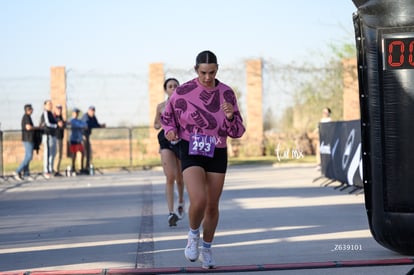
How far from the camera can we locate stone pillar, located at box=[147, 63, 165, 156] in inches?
1287

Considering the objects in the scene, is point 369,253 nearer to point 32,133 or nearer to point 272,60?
point 32,133

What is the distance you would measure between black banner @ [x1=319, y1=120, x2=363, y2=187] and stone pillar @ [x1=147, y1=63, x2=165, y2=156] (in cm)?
1295

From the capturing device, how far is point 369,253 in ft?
31.1

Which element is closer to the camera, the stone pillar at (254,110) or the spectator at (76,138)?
the spectator at (76,138)

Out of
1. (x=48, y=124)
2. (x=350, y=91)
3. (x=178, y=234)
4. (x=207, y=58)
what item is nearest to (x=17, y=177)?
(x=48, y=124)

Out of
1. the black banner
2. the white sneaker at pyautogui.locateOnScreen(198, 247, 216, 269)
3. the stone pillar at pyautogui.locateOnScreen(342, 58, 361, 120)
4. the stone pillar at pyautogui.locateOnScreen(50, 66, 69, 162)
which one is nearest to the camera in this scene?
the white sneaker at pyautogui.locateOnScreen(198, 247, 216, 269)

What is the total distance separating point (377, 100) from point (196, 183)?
1.74m

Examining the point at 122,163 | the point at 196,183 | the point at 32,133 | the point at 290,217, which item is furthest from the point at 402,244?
the point at 122,163

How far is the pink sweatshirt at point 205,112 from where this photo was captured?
8773mm

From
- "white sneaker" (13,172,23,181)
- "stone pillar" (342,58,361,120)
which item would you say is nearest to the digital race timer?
"white sneaker" (13,172,23,181)

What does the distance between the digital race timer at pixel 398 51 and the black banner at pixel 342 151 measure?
748 cm

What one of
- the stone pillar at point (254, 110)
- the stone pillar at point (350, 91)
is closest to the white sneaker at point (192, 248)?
the stone pillar at point (350, 91)

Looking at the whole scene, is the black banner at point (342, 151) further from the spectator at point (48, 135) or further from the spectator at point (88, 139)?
the spectator at point (88, 139)

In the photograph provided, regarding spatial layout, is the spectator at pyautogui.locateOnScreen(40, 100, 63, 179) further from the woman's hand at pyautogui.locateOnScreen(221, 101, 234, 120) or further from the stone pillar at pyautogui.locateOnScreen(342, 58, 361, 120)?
the woman's hand at pyautogui.locateOnScreen(221, 101, 234, 120)
